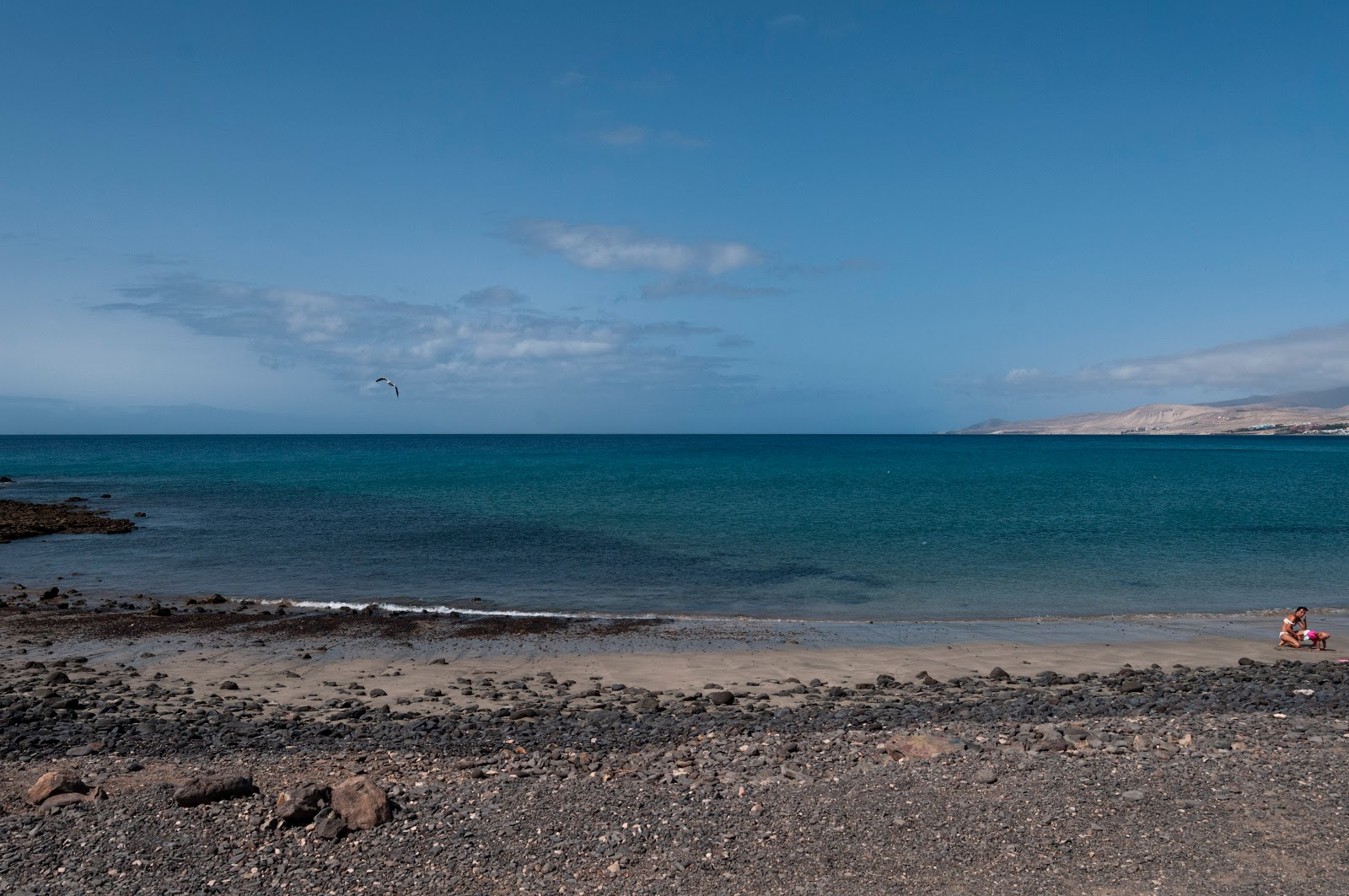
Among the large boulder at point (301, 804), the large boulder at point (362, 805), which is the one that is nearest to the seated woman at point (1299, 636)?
the large boulder at point (362, 805)

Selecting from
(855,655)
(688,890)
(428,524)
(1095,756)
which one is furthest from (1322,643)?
(428,524)

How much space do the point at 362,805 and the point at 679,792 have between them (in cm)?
303

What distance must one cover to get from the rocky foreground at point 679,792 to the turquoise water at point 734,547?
1055cm

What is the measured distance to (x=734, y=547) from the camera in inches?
1332

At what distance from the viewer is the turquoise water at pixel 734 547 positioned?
24.3 metres

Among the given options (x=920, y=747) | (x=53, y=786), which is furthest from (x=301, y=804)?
(x=920, y=747)

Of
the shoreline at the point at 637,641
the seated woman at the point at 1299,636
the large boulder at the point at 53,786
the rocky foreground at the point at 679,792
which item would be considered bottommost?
the shoreline at the point at 637,641

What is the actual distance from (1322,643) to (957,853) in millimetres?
14319

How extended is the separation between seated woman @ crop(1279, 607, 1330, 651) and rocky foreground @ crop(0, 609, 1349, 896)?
566cm

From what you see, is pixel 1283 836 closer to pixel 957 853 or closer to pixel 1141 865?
pixel 1141 865

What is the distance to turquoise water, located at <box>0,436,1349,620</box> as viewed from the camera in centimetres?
2434

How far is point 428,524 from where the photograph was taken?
135 ft

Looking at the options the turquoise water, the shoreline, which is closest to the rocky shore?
the turquoise water

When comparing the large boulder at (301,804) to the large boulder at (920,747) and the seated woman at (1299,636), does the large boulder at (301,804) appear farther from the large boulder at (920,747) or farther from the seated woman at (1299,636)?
the seated woman at (1299,636)
